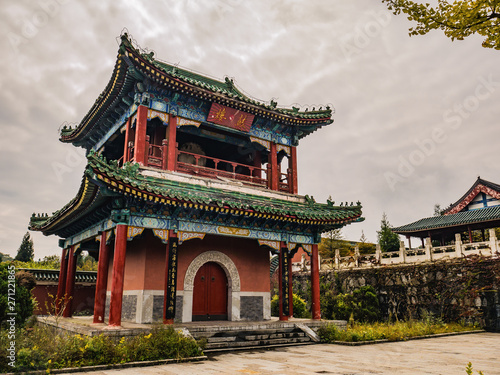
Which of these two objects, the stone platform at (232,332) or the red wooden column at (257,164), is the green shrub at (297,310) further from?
the red wooden column at (257,164)

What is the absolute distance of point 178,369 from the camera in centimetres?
820

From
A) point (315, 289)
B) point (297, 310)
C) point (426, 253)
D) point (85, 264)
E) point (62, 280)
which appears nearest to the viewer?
point (315, 289)

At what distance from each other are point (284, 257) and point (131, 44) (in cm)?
874

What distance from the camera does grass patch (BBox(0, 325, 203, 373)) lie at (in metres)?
7.65

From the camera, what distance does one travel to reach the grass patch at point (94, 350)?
765 cm

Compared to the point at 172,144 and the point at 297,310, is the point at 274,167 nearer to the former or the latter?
the point at 172,144

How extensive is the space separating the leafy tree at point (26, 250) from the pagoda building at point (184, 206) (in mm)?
19407

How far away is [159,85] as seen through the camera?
13.0 m

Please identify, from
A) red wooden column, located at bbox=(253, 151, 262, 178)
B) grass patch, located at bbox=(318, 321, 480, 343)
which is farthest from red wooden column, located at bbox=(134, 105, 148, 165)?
grass patch, located at bbox=(318, 321, 480, 343)

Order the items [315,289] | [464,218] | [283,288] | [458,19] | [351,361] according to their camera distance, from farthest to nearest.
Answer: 1. [464,218]
2. [315,289]
3. [283,288]
4. [351,361]
5. [458,19]

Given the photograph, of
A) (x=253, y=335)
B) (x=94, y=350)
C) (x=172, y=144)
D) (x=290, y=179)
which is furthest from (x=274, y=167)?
(x=94, y=350)

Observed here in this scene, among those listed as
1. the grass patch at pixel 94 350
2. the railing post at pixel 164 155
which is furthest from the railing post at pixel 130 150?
the grass patch at pixel 94 350

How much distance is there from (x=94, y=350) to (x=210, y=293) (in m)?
5.89

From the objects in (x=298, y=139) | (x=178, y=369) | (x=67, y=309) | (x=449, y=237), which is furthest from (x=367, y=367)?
(x=449, y=237)
